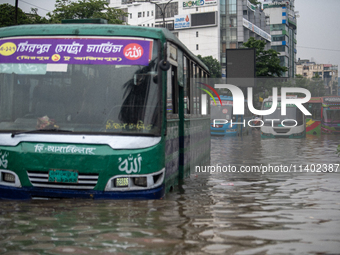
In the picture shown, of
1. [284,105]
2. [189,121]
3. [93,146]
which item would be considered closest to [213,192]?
[189,121]

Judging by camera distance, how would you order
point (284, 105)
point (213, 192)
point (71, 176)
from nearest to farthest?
point (71, 176), point (213, 192), point (284, 105)

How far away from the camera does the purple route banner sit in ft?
23.7

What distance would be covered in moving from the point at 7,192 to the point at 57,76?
71.3 inches

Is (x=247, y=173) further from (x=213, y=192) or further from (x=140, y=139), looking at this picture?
(x=140, y=139)

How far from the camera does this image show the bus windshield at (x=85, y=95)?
23.4ft

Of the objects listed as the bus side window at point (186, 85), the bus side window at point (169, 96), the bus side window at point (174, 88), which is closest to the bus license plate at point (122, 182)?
the bus side window at point (169, 96)

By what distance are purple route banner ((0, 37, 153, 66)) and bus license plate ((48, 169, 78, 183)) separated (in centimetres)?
156

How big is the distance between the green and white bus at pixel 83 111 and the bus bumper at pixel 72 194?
14 mm

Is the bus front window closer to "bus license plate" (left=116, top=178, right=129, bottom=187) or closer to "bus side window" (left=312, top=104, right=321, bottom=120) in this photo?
"bus side window" (left=312, top=104, right=321, bottom=120)

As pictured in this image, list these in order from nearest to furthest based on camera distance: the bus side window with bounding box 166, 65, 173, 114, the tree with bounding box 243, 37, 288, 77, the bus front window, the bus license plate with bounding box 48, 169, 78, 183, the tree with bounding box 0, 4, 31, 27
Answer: the bus license plate with bounding box 48, 169, 78, 183
the bus side window with bounding box 166, 65, 173, 114
the bus front window
the tree with bounding box 0, 4, 31, 27
the tree with bounding box 243, 37, 288, 77

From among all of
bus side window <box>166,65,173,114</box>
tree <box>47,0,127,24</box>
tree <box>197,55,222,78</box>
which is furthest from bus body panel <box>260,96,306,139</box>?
tree <box>197,55,222,78</box>

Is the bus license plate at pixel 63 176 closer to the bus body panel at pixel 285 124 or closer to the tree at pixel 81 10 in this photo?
the bus body panel at pixel 285 124

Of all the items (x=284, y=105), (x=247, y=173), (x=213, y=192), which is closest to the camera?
(x=213, y=192)

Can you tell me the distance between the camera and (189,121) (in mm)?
10750
